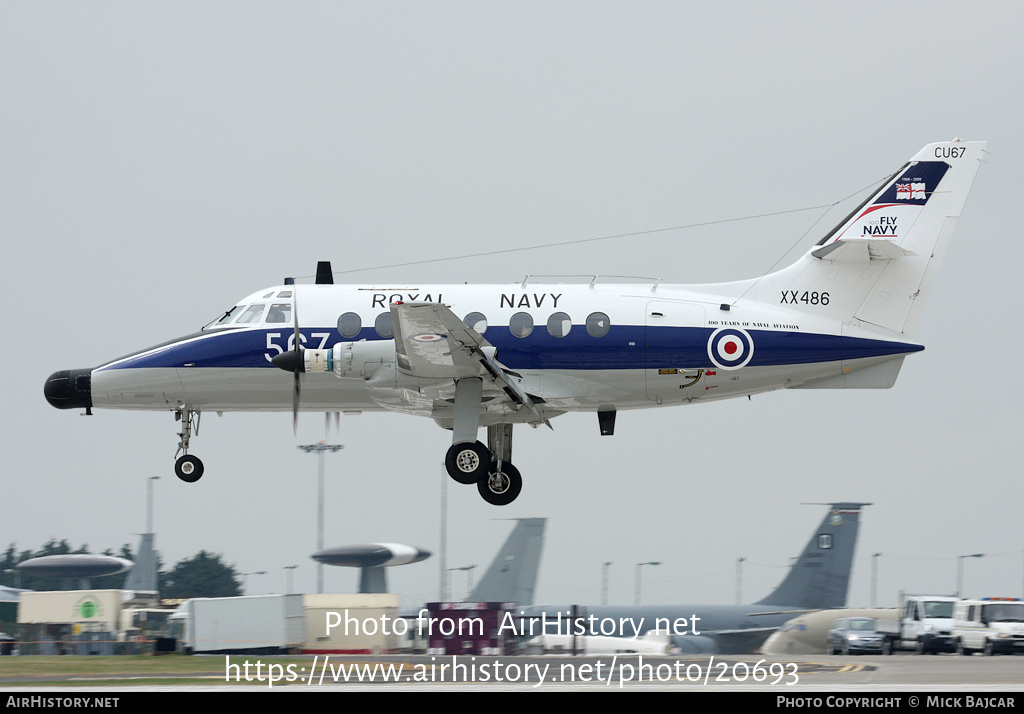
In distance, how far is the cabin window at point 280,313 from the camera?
2445 cm

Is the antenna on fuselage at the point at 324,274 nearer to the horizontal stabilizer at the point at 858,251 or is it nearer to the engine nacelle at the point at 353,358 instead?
the engine nacelle at the point at 353,358

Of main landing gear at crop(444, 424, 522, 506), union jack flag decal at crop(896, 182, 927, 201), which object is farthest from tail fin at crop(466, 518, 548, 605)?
union jack flag decal at crop(896, 182, 927, 201)

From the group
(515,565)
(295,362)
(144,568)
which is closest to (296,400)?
(295,362)

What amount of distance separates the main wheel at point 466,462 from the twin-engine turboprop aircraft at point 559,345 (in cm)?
3

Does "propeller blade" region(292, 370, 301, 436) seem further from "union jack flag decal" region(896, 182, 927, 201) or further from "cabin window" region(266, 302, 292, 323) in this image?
"union jack flag decal" region(896, 182, 927, 201)

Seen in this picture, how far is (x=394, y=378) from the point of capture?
22.5 meters

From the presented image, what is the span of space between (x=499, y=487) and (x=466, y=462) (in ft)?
8.01

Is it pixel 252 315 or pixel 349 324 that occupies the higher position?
pixel 252 315

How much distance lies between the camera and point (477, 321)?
23.5 metres

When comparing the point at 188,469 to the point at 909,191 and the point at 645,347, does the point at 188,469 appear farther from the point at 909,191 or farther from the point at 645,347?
the point at 909,191

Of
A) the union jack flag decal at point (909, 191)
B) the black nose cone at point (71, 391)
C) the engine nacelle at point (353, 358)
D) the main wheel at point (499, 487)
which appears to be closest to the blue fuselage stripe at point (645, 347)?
the engine nacelle at point (353, 358)

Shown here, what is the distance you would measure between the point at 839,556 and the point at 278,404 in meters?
16.1
